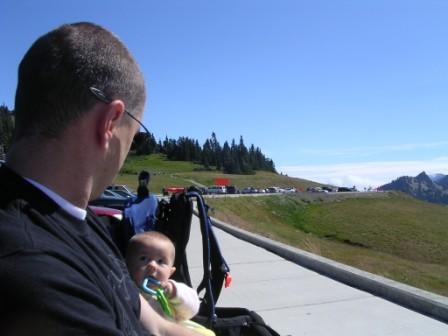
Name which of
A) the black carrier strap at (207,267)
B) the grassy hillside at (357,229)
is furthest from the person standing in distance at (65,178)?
the grassy hillside at (357,229)

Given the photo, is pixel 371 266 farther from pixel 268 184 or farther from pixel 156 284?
pixel 268 184

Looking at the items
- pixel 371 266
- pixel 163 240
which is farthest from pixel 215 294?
pixel 371 266

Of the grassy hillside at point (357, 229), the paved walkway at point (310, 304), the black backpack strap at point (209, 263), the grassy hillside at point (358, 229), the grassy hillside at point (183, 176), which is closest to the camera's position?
the black backpack strap at point (209, 263)

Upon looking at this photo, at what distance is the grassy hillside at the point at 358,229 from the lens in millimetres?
23297

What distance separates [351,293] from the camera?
255 inches

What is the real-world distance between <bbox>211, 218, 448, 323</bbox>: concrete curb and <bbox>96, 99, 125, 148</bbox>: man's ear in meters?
4.96

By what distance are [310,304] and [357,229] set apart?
38.1 metres

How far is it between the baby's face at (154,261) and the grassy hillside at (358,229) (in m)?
15.1

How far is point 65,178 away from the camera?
1474 millimetres

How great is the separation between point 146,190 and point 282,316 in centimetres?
218

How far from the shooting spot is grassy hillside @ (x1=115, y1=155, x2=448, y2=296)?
23.3m

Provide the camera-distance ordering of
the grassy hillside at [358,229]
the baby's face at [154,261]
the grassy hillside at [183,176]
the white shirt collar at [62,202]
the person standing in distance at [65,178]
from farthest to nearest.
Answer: the grassy hillside at [183,176], the grassy hillside at [358,229], the baby's face at [154,261], the white shirt collar at [62,202], the person standing in distance at [65,178]

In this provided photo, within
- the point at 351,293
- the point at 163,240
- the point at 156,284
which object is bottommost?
the point at 351,293

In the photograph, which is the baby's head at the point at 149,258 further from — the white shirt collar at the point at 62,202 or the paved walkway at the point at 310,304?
the paved walkway at the point at 310,304
